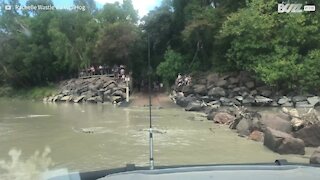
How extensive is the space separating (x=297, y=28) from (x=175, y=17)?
1079 cm

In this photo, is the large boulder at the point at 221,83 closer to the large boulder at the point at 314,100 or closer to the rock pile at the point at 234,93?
the rock pile at the point at 234,93

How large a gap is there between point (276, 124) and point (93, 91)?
20500mm

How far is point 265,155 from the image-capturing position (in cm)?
856

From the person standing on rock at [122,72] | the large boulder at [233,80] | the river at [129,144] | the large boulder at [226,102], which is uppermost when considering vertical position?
the person standing on rock at [122,72]

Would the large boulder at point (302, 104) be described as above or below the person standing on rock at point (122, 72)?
below

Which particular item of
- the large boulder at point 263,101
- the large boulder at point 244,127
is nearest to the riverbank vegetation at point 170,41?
the large boulder at point 263,101

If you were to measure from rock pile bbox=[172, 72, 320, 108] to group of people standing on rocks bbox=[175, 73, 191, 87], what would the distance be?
0.67 ft

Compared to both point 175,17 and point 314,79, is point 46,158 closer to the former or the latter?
point 314,79

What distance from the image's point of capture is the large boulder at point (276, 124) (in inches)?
424

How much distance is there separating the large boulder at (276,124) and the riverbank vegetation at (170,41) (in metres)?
3.05

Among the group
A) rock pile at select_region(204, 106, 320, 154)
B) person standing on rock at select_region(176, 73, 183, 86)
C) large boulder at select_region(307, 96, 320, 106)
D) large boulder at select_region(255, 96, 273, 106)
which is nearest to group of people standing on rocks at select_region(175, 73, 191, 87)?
person standing on rock at select_region(176, 73, 183, 86)

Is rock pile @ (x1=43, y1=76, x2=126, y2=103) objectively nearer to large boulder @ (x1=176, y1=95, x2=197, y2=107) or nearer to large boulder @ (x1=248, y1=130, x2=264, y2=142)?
large boulder @ (x1=176, y1=95, x2=197, y2=107)

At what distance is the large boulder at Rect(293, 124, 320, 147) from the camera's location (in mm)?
9547

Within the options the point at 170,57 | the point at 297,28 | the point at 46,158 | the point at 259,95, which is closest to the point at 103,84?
the point at 170,57
